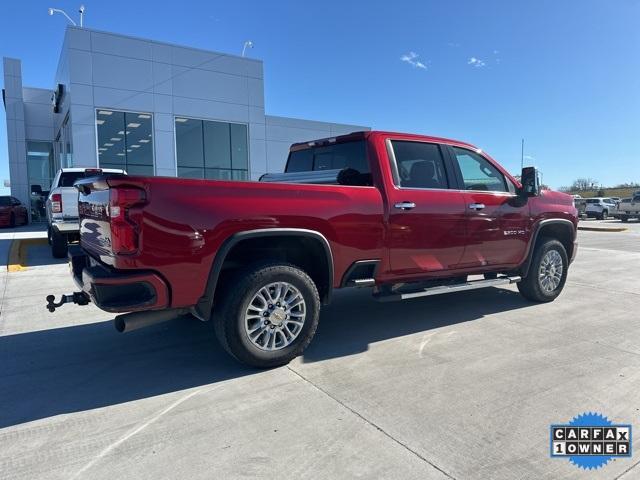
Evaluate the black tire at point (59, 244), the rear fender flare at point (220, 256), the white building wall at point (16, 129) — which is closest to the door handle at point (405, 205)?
the rear fender flare at point (220, 256)

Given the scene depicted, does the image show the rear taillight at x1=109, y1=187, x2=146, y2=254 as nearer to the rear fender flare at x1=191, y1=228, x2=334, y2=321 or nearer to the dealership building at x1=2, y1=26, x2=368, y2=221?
the rear fender flare at x1=191, y1=228, x2=334, y2=321

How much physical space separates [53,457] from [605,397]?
11.9ft

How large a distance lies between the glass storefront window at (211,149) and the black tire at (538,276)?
47.4ft

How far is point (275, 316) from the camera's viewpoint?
3846 mm

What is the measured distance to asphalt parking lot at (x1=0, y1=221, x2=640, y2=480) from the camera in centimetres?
258

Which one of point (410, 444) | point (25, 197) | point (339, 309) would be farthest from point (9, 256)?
point (25, 197)

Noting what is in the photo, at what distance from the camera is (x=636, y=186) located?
8012 centimetres

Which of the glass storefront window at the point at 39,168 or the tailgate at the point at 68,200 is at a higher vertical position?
the glass storefront window at the point at 39,168

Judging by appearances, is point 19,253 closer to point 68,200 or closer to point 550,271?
point 68,200

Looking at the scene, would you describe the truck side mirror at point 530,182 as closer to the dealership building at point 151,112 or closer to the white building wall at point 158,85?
the dealership building at point 151,112

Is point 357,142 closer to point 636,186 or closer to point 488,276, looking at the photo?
point 488,276

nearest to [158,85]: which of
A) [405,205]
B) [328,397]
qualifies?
[405,205]

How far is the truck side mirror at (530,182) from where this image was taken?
5.64 meters

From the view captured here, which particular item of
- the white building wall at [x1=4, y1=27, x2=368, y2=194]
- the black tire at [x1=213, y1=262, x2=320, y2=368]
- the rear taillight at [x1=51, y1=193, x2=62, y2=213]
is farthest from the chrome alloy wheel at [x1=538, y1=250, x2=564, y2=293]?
the white building wall at [x1=4, y1=27, x2=368, y2=194]
